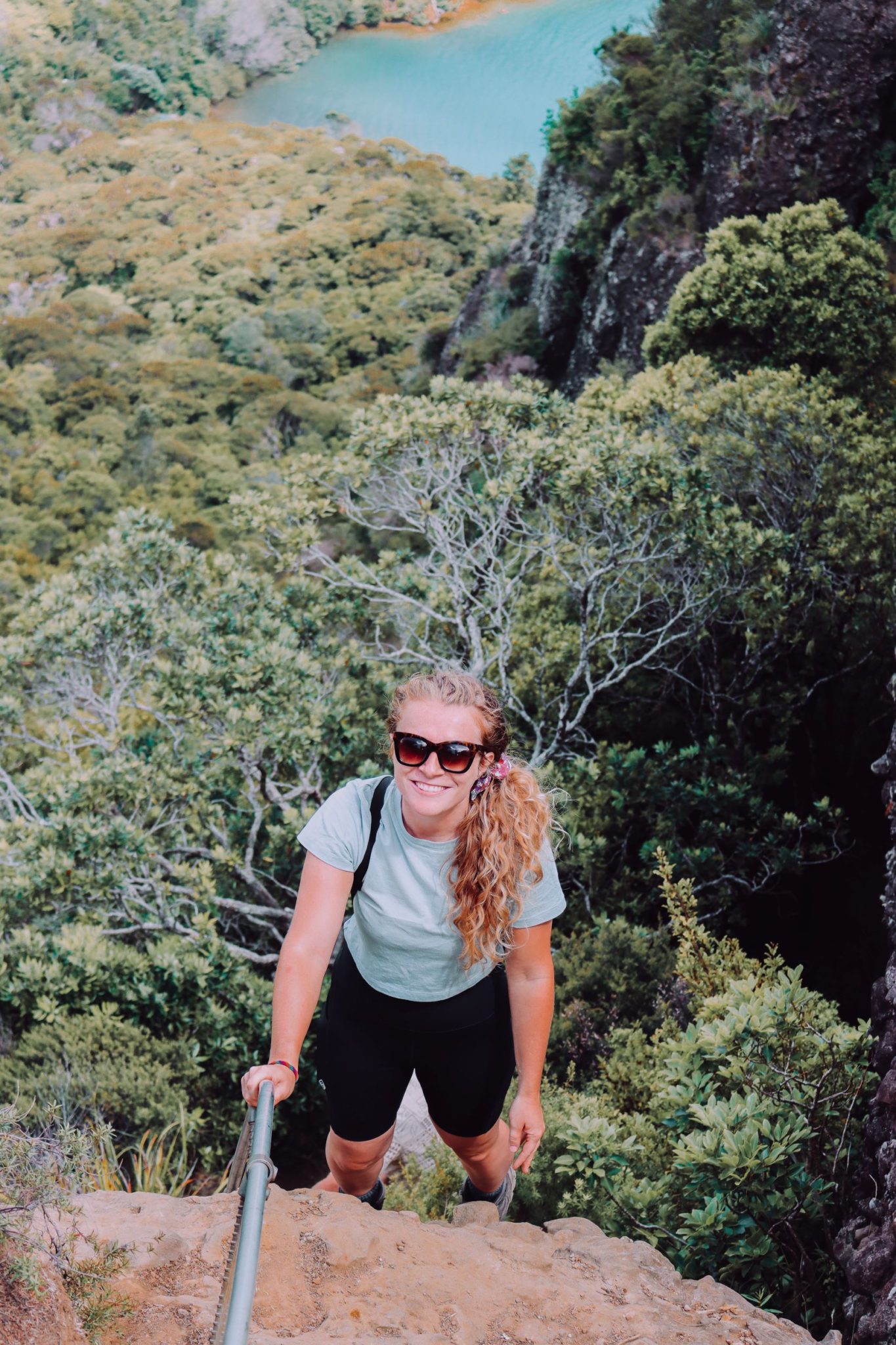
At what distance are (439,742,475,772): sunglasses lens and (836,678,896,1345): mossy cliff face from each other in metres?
1.34

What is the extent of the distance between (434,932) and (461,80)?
42.5 m

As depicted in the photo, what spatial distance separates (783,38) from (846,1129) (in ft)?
41.5

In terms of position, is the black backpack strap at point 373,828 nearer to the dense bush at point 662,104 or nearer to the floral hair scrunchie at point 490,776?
the floral hair scrunchie at point 490,776

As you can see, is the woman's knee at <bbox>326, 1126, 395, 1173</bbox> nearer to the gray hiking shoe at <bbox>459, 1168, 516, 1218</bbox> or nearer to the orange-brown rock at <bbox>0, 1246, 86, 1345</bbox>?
the gray hiking shoe at <bbox>459, 1168, 516, 1218</bbox>

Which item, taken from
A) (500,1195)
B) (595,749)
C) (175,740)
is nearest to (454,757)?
(500,1195)

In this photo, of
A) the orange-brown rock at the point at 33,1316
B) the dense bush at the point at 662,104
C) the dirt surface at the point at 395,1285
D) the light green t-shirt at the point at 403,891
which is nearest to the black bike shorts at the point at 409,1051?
the light green t-shirt at the point at 403,891

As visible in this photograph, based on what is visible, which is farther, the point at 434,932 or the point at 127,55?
the point at 127,55

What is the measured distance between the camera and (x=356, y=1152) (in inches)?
103

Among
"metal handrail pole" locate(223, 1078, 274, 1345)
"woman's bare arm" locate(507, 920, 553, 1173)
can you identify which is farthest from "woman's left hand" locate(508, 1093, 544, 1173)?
"metal handrail pole" locate(223, 1078, 274, 1345)

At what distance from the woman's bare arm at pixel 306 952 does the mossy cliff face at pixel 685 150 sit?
37.2 ft

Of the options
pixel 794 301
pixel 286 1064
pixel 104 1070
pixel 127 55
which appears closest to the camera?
pixel 286 1064

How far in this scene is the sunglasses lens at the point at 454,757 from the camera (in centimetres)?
225

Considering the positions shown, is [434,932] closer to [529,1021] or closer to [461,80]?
[529,1021]

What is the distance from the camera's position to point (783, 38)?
38.7ft
